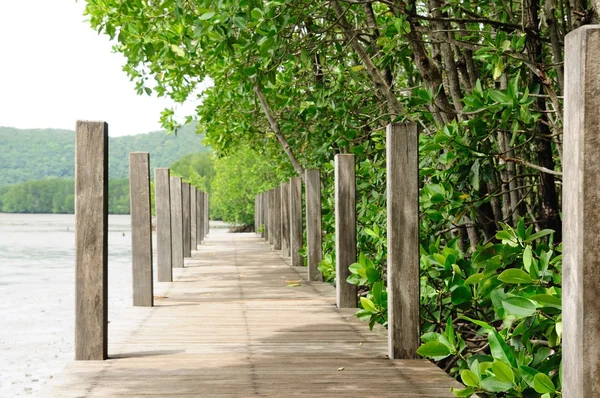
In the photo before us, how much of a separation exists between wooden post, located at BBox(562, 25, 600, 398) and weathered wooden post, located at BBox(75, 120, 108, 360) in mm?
3025

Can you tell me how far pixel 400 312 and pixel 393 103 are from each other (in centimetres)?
308

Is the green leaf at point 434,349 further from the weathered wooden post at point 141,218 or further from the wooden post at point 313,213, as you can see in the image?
the wooden post at point 313,213

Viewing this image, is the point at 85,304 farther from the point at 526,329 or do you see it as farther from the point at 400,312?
the point at 526,329

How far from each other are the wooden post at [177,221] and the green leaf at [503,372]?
8469 mm

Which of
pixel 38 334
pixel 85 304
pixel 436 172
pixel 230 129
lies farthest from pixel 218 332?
pixel 230 129

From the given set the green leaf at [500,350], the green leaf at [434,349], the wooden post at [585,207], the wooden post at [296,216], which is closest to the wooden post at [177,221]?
the wooden post at [296,216]

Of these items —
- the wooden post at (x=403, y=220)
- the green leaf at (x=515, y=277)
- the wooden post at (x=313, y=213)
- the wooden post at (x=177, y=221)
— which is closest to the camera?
the green leaf at (x=515, y=277)

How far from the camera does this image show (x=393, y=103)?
288 inches

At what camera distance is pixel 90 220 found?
462cm

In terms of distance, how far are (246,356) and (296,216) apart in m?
7.28

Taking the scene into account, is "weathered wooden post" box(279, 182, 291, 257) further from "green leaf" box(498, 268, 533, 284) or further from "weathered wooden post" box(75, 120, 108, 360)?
"green leaf" box(498, 268, 533, 284)

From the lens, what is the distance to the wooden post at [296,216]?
39.8 ft

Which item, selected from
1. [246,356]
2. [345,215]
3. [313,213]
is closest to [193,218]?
[313,213]

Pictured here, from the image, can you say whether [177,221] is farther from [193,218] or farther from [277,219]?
[193,218]
